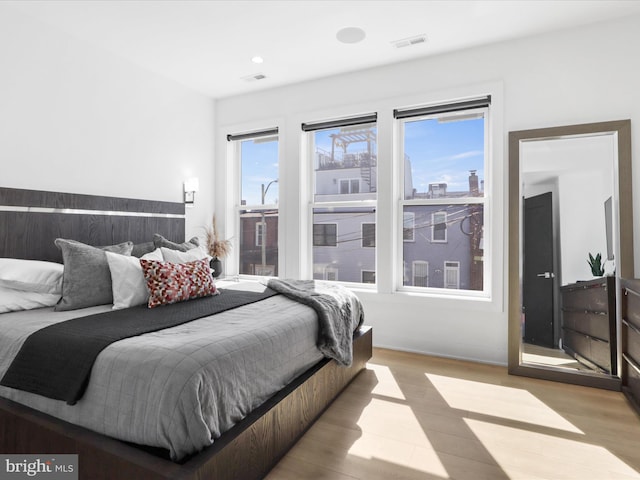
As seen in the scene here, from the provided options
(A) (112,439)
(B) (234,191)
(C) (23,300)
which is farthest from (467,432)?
(B) (234,191)

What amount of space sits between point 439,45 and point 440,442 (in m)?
3.03

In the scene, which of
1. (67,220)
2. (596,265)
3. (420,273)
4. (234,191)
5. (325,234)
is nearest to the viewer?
(596,265)

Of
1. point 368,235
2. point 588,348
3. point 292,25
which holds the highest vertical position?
point 292,25

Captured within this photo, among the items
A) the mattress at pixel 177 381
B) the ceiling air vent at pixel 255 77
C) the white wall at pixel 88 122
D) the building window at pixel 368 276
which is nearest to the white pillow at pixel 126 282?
the mattress at pixel 177 381

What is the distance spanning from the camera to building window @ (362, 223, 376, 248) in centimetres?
385

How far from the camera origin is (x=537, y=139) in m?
2.99

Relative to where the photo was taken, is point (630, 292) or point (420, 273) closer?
point (630, 292)

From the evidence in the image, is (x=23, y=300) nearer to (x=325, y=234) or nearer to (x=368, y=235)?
(x=325, y=234)

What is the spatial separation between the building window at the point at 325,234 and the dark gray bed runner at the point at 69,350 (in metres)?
2.22

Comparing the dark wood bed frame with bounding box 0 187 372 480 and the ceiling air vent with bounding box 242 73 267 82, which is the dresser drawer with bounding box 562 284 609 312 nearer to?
the dark wood bed frame with bounding box 0 187 372 480

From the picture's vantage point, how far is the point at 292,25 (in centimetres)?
292

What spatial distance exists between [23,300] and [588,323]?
3810mm

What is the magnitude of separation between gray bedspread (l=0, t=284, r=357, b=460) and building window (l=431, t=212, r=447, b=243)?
2111 mm

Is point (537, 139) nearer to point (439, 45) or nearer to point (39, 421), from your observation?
point (439, 45)
